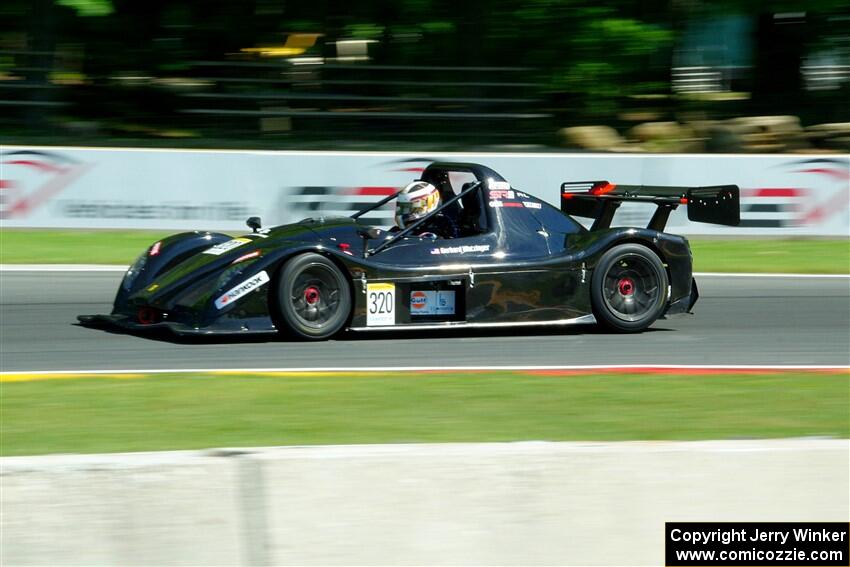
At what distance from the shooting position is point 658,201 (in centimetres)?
923

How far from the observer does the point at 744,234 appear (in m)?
14.0

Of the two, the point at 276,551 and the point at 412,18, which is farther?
the point at 412,18

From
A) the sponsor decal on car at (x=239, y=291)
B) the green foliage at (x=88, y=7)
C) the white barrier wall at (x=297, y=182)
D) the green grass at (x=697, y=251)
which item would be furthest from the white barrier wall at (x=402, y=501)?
the green foliage at (x=88, y=7)

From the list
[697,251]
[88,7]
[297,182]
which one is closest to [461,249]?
[297,182]

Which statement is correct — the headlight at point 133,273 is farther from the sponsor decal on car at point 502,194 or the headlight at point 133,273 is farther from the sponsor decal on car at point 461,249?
the sponsor decal on car at point 502,194

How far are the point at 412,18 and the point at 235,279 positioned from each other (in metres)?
11.9

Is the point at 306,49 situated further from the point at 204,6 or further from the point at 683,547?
the point at 683,547

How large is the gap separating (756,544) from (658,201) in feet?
17.2

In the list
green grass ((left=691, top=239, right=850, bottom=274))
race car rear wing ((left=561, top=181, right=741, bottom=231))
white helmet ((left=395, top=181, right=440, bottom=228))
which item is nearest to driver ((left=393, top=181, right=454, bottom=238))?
white helmet ((left=395, top=181, right=440, bottom=228))

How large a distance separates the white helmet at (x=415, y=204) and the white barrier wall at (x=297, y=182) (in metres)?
5.00

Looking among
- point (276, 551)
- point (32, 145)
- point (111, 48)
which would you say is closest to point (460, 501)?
point (276, 551)

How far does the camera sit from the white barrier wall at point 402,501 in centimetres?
411

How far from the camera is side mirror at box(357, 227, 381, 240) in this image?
8.36 meters

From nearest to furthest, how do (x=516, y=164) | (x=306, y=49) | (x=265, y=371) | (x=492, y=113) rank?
(x=265, y=371) → (x=516, y=164) → (x=492, y=113) → (x=306, y=49)
